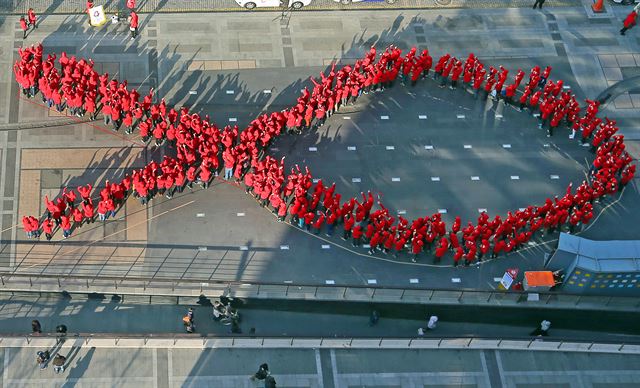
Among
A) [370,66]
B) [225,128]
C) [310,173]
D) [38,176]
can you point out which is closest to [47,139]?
[38,176]

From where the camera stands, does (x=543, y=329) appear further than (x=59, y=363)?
Yes

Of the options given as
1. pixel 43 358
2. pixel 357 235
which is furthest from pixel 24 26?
pixel 357 235

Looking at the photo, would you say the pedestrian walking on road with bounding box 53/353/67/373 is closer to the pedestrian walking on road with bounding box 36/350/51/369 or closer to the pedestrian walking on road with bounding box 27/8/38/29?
the pedestrian walking on road with bounding box 36/350/51/369

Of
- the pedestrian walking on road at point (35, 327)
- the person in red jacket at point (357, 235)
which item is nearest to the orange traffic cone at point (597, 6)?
the person in red jacket at point (357, 235)

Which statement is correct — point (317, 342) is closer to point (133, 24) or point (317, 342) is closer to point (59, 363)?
point (59, 363)

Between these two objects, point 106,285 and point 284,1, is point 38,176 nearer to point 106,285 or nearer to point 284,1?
point 106,285
